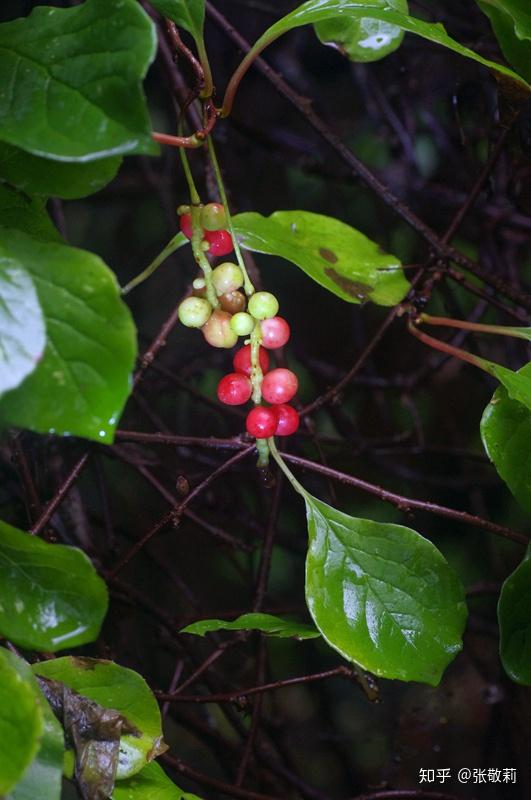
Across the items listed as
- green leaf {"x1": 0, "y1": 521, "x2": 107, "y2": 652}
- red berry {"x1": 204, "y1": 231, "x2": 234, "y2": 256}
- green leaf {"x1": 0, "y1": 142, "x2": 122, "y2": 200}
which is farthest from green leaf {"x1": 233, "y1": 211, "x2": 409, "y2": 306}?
green leaf {"x1": 0, "y1": 521, "x2": 107, "y2": 652}

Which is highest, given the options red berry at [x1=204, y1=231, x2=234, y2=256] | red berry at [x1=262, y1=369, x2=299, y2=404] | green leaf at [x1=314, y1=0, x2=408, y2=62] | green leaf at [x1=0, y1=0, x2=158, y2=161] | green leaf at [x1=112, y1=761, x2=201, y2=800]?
green leaf at [x1=0, y1=0, x2=158, y2=161]

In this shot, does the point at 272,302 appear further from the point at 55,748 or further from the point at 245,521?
the point at 245,521

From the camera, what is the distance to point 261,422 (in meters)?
0.52

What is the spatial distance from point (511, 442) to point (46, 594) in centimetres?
31

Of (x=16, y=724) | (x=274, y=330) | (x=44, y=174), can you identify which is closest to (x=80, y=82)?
(x=44, y=174)

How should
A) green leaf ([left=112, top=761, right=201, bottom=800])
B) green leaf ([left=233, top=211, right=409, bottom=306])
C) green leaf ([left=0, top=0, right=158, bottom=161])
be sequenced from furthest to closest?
→ 1. green leaf ([left=233, top=211, right=409, bottom=306])
2. green leaf ([left=112, top=761, right=201, bottom=800])
3. green leaf ([left=0, top=0, right=158, bottom=161])

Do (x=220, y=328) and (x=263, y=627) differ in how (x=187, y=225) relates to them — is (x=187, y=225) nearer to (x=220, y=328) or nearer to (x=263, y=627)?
(x=220, y=328)

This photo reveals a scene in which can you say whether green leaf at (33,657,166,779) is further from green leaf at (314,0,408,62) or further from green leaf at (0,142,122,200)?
green leaf at (314,0,408,62)

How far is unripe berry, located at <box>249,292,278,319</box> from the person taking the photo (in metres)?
0.50

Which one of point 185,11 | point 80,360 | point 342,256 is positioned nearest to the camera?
point 80,360

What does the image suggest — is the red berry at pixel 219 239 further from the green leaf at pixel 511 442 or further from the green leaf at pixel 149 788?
the green leaf at pixel 149 788

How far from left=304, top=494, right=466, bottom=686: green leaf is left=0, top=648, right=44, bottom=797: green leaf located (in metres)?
0.19

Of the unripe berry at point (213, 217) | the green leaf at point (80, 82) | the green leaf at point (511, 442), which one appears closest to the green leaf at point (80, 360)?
the green leaf at point (80, 82)

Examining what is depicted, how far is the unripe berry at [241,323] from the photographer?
49 cm
